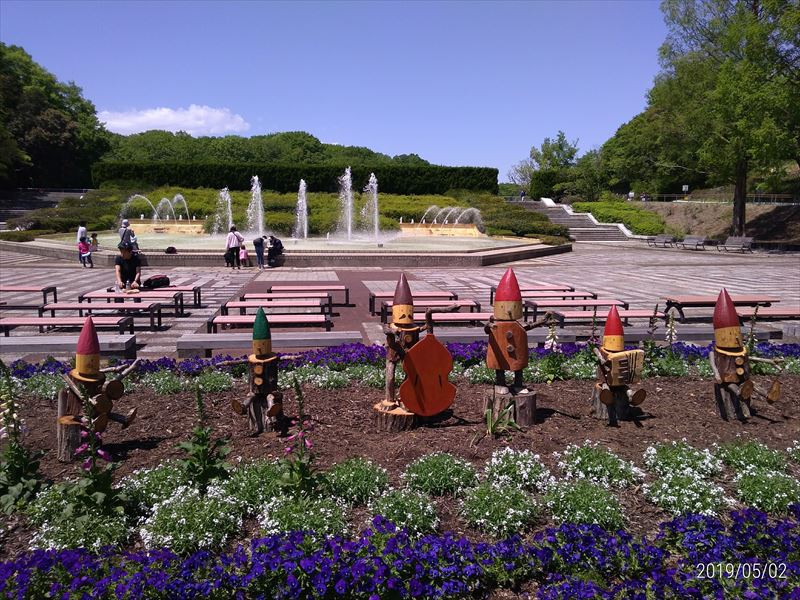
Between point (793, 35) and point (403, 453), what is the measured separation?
27.3 meters

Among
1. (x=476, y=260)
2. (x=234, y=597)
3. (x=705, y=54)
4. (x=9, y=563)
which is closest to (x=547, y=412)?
(x=234, y=597)

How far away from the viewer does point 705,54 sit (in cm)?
2986

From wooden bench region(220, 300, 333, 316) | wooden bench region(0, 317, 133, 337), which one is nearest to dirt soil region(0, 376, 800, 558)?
wooden bench region(0, 317, 133, 337)

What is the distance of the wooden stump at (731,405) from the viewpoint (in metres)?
5.29

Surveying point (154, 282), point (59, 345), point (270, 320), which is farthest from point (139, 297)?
point (59, 345)

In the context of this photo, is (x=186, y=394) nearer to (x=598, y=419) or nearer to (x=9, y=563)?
(x=9, y=563)

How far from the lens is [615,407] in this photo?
520 cm

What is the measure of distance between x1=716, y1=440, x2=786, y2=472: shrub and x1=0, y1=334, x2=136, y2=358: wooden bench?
6016 millimetres

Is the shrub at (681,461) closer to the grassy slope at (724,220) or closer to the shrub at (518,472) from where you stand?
the shrub at (518,472)

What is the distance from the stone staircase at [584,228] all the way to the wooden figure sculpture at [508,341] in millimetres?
30962

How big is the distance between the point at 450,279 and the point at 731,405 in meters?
11.4
